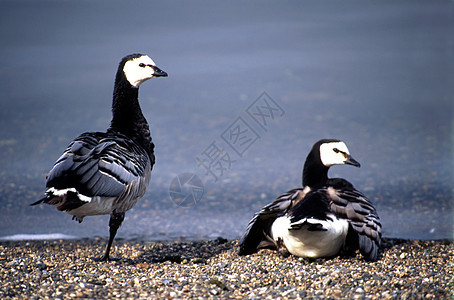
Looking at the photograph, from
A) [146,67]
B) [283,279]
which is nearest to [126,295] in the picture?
[283,279]

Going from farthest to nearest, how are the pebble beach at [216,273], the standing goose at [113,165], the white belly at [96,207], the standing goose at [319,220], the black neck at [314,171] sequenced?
the black neck at [314,171]
the standing goose at [319,220]
the white belly at [96,207]
the standing goose at [113,165]
the pebble beach at [216,273]

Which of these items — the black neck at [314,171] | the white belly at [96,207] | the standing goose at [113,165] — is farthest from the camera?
the black neck at [314,171]

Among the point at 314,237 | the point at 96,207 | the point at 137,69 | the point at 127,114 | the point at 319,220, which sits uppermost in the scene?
the point at 137,69

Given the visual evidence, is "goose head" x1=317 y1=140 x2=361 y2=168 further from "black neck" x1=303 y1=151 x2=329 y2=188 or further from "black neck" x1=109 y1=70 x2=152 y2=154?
"black neck" x1=109 y1=70 x2=152 y2=154

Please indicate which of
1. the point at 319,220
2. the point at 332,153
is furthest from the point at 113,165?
the point at 332,153

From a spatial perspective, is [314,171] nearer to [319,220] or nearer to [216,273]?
[319,220]

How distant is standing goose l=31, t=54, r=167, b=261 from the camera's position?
4363mm

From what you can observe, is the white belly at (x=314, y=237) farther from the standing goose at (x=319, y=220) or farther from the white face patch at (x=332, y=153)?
the white face patch at (x=332, y=153)

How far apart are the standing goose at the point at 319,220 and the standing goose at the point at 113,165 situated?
1.10m

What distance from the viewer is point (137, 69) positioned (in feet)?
17.8

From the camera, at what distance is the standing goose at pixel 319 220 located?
4.60m

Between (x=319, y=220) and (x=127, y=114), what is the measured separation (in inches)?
80.0

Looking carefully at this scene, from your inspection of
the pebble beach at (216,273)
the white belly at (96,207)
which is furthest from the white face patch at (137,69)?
the pebble beach at (216,273)

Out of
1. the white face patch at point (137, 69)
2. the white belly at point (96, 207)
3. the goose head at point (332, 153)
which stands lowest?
the white belly at point (96, 207)
